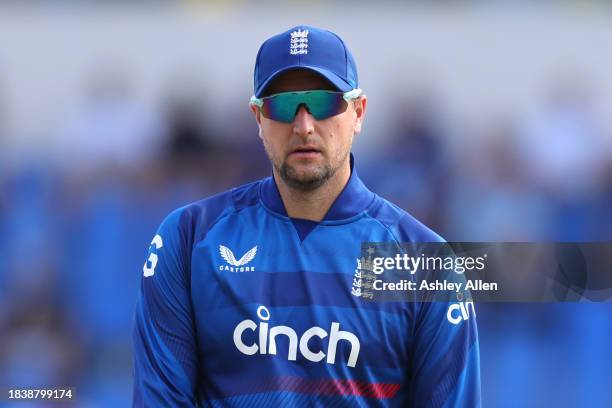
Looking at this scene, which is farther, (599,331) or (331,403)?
(599,331)

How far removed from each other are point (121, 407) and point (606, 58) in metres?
2.93

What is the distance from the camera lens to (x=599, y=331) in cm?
419

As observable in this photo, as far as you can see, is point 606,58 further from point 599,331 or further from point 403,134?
point 599,331

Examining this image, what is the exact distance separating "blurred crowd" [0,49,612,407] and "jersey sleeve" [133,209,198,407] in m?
1.99

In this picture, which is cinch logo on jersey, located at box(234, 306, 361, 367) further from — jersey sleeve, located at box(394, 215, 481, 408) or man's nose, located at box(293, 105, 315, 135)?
man's nose, located at box(293, 105, 315, 135)

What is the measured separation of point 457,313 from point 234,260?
1.94ft

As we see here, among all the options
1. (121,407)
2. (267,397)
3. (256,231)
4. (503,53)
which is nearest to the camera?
(267,397)

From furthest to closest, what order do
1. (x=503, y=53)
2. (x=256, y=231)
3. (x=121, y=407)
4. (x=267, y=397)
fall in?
(x=503, y=53), (x=121, y=407), (x=256, y=231), (x=267, y=397)

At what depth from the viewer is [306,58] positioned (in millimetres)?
2205

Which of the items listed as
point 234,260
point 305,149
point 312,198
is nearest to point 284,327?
point 234,260

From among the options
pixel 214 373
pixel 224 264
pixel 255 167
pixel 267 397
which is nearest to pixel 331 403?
pixel 267 397

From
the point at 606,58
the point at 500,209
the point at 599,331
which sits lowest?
the point at 599,331

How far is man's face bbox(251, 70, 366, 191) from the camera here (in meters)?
2.18

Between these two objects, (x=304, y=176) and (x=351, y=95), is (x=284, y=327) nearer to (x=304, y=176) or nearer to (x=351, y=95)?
(x=304, y=176)
